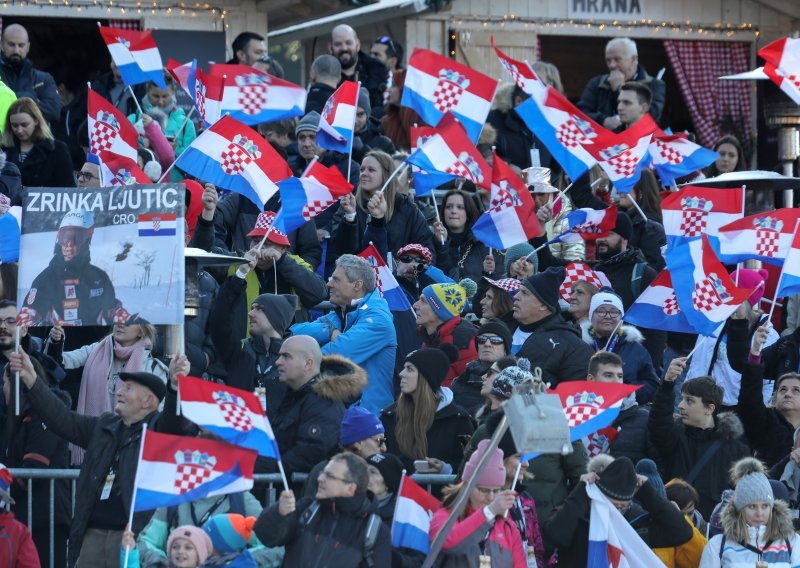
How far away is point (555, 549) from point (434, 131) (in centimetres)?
536

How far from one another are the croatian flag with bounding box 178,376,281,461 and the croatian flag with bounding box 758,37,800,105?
624 centimetres

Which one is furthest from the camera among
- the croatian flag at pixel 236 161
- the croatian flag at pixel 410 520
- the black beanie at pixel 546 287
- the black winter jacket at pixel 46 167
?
the black winter jacket at pixel 46 167

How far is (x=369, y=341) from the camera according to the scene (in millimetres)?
13078

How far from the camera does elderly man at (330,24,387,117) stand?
18.8 meters

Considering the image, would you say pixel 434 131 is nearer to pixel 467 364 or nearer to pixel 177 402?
pixel 467 364

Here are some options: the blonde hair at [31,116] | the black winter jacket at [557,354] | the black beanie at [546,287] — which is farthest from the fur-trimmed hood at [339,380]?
the blonde hair at [31,116]

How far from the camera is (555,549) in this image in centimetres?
1115

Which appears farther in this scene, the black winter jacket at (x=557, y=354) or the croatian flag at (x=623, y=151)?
the croatian flag at (x=623, y=151)

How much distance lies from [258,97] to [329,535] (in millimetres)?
6044

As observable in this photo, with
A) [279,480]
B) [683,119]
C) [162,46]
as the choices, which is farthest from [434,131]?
[683,119]

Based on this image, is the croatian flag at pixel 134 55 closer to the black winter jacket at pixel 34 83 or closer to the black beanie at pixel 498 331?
the black winter jacket at pixel 34 83

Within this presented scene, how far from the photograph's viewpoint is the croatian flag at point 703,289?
13.5 m

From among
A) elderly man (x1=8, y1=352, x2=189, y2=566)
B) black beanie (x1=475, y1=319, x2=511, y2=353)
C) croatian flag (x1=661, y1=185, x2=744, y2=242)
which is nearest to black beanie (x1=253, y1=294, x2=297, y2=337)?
black beanie (x1=475, y1=319, x2=511, y2=353)

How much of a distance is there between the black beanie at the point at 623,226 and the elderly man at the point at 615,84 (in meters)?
3.32
